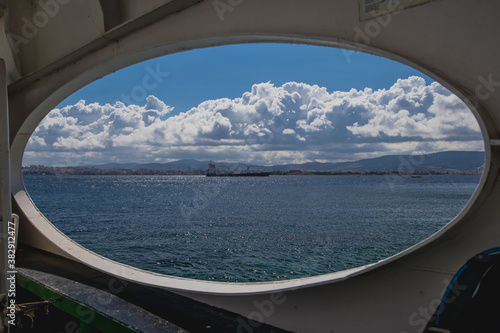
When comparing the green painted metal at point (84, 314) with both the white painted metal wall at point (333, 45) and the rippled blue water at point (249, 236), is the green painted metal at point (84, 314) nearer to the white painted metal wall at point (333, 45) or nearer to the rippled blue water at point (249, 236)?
the white painted metal wall at point (333, 45)

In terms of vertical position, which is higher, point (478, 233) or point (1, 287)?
point (478, 233)

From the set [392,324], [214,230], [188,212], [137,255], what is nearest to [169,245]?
[137,255]

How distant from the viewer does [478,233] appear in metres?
1.91

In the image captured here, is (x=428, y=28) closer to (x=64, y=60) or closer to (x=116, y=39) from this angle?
(x=116, y=39)

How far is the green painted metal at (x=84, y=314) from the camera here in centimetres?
199

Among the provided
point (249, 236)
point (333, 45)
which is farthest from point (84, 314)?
point (249, 236)

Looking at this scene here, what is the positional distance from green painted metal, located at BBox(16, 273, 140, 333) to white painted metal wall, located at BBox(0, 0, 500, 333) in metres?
0.60

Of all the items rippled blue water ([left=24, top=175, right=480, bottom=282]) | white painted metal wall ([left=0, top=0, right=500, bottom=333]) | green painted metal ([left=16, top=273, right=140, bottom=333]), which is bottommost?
rippled blue water ([left=24, top=175, right=480, bottom=282])

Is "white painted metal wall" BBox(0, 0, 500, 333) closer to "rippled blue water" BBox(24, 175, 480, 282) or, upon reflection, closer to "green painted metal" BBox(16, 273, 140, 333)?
"green painted metal" BBox(16, 273, 140, 333)

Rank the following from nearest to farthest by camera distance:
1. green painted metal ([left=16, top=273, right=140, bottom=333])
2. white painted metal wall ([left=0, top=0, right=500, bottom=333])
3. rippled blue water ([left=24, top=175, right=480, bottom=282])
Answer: white painted metal wall ([left=0, top=0, right=500, bottom=333]), green painted metal ([left=16, top=273, right=140, bottom=333]), rippled blue water ([left=24, top=175, right=480, bottom=282])

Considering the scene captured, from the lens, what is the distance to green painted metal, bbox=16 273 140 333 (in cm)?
199

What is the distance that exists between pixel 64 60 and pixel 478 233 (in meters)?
4.05

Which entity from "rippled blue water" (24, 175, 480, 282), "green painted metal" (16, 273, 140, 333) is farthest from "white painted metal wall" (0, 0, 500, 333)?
"rippled blue water" (24, 175, 480, 282)

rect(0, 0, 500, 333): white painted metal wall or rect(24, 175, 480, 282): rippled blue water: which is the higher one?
rect(0, 0, 500, 333): white painted metal wall
